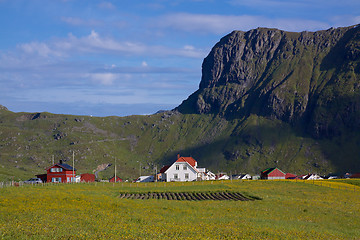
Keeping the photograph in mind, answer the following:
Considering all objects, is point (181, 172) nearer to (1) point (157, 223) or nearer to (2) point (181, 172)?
(2) point (181, 172)

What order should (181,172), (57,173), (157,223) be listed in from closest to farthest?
1. (157,223)
2. (57,173)
3. (181,172)

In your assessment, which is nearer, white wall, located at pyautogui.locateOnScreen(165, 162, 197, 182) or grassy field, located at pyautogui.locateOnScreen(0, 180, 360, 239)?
grassy field, located at pyautogui.locateOnScreen(0, 180, 360, 239)

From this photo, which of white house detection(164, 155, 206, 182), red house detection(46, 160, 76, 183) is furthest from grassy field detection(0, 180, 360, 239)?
white house detection(164, 155, 206, 182)

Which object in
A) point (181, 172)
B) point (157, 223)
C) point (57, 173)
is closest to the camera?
point (157, 223)

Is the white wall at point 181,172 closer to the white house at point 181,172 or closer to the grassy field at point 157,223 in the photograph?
the white house at point 181,172

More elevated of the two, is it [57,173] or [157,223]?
[57,173]

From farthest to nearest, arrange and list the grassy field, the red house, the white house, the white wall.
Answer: the white wall
the white house
the red house
the grassy field

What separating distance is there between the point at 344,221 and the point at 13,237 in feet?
123

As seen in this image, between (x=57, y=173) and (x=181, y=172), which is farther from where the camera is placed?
(x=181, y=172)

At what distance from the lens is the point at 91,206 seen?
50.7 meters

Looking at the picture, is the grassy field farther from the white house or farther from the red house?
the white house

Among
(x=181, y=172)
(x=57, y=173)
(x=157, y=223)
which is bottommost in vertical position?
(x=181, y=172)

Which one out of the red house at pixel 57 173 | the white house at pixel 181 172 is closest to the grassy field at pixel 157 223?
the red house at pixel 57 173

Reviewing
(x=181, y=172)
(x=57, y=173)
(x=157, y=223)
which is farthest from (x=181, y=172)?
(x=157, y=223)
